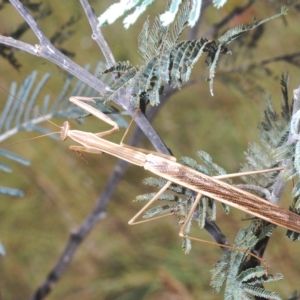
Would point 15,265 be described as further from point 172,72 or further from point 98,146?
point 172,72

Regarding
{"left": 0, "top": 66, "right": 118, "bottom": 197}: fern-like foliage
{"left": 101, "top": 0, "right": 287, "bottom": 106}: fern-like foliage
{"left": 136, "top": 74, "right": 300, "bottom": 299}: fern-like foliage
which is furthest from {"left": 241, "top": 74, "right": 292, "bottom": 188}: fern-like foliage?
{"left": 0, "top": 66, "right": 118, "bottom": 197}: fern-like foliage

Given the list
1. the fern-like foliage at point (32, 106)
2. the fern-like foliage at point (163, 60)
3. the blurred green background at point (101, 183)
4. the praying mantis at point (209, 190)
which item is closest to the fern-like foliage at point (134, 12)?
the fern-like foliage at point (163, 60)

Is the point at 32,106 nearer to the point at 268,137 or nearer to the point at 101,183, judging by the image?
the point at 268,137

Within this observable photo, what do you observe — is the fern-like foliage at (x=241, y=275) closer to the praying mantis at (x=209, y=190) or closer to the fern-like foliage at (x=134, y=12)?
the praying mantis at (x=209, y=190)

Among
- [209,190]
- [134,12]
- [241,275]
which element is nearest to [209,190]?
[209,190]

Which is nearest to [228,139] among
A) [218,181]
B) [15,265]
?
[15,265]
